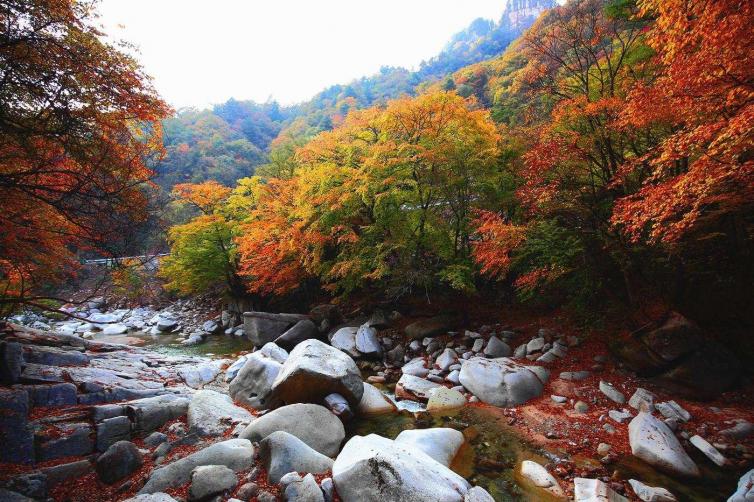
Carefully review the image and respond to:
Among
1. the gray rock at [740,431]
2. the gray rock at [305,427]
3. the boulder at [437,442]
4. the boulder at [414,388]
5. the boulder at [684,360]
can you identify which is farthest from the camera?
the boulder at [414,388]

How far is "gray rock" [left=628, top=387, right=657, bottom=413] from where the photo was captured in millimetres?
5875

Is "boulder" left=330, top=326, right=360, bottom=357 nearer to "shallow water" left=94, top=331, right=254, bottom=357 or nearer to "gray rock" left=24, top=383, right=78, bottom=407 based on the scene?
"shallow water" left=94, top=331, right=254, bottom=357

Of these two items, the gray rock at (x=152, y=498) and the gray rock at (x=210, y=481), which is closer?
the gray rock at (x=152, y=498)

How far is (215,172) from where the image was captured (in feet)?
129

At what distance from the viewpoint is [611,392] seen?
6449 mm

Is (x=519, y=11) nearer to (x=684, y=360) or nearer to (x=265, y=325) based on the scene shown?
(x=265, y=325)

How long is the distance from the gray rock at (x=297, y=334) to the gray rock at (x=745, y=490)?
10.9 metres

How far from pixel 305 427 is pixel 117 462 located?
2511 millimetres

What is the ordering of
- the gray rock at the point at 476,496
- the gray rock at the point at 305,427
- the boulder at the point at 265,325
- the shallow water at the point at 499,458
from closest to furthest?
the gray rock at the point at 476,496 < the shallow water at the point at 499,458 < the gray rock at the point at 305,427 < the boulder at the point at 265,325

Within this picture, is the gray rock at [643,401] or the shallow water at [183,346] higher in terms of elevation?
the gray rock at [643,401]

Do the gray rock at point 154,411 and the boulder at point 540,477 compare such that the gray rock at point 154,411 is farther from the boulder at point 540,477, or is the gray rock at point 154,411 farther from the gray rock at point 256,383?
the boulder at point 540,477

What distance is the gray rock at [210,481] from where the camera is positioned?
3809 mm

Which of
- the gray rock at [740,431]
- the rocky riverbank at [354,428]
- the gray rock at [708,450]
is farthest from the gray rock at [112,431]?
the gray rock at [740,431]

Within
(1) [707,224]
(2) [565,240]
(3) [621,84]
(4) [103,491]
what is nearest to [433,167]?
(2) [565,240]
